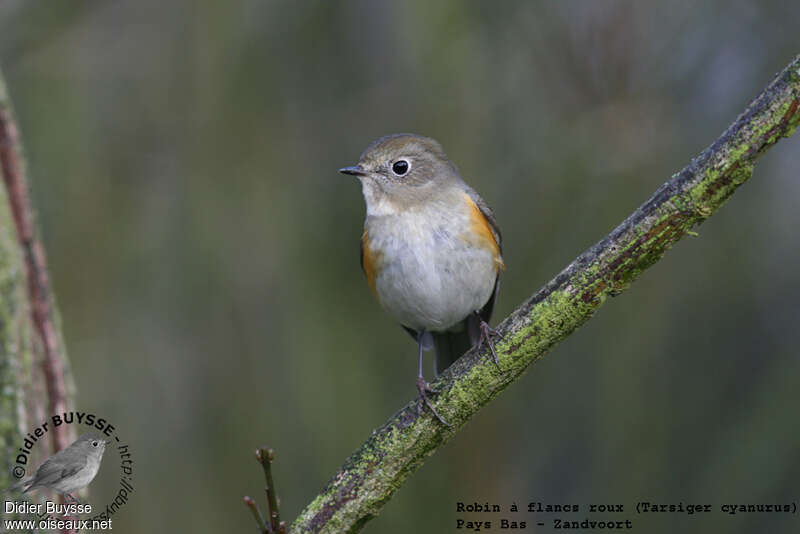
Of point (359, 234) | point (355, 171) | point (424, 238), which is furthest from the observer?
point (359, 234)

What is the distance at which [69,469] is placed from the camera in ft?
8.51

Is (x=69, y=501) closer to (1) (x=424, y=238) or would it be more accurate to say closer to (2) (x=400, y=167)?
(1) (x=424, y=238)

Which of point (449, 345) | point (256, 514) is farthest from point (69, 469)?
point (449, 345)

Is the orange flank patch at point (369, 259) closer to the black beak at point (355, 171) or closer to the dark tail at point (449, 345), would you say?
the black beak at point (355, 171)

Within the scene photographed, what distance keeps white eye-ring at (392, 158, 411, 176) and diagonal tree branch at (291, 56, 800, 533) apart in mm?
1728

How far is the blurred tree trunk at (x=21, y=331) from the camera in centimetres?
231

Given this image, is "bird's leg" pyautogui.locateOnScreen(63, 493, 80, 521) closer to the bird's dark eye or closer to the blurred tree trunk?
the blurred tree trunk

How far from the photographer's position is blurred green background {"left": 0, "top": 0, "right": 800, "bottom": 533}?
5750 millimetres

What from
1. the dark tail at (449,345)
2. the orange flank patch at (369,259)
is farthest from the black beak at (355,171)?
the dark tail at (449,345)

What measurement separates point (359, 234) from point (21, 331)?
12.4 feet

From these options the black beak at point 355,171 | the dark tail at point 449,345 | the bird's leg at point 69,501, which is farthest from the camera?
the dark tail at point 449,345

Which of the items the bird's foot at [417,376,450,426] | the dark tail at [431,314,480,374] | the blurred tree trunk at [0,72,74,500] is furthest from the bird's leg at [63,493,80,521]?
the dark tail at [431,314,480,374]

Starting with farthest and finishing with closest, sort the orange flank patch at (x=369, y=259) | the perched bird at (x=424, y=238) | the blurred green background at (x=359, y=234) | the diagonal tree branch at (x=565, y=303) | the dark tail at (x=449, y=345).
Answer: the blurred green background at (x=359, y=234) < the dark tail at (x=449, y=345) < the orange flank patch at (x=369, y=259) < the perched bird at (x=424, y=238) < the diagonal tree branch at (x=565, y=303)

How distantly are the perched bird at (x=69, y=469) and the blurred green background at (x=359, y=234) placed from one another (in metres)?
3.22
